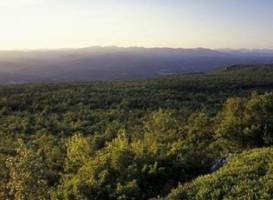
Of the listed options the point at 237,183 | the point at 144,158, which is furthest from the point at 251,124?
the point at 237,183

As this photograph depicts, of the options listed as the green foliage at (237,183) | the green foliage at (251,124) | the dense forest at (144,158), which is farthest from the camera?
the green foliage at (251,124)

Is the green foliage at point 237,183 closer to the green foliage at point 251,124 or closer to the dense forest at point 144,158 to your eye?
the dense forest at point 144,158

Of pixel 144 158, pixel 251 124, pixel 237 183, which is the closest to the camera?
pixel 237 183

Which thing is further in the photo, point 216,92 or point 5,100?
point 216,92

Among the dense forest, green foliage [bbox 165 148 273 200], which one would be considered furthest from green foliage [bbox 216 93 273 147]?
green foliage [bbox 165 148 273 200]

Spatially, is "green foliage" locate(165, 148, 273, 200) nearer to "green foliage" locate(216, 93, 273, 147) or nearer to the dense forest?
the dense forest

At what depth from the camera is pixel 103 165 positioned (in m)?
17.0

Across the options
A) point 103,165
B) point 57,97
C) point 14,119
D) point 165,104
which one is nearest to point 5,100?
point 57,97

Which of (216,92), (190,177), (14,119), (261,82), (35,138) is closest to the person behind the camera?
(190,177)

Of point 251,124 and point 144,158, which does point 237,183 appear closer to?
point 144,158

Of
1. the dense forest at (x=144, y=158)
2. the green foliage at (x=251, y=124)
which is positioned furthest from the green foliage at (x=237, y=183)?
the green foliage at (x=251, y=124)

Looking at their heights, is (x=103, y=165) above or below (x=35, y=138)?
above

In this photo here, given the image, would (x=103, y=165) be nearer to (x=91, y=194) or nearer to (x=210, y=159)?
(x=91, y=194)

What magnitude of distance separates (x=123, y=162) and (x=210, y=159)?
343 centimetres
